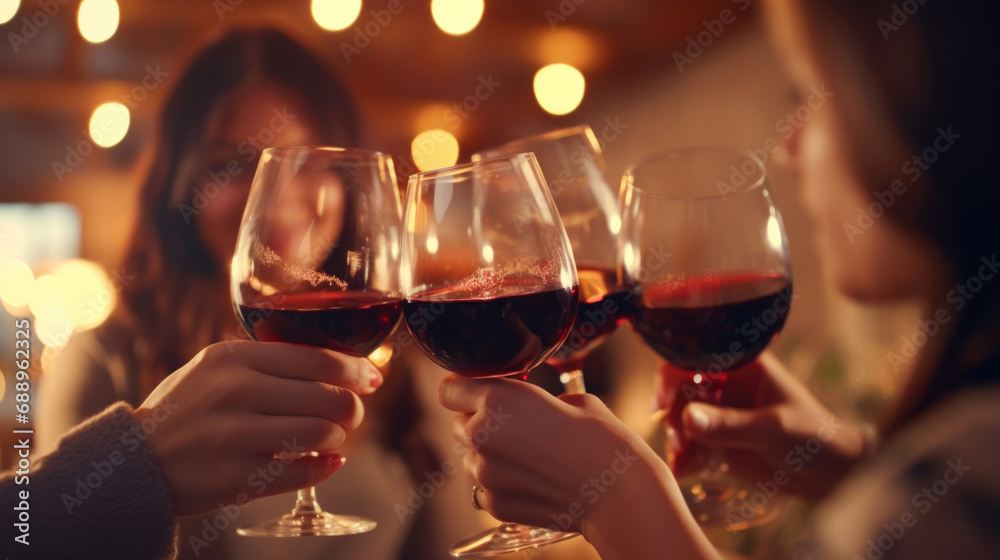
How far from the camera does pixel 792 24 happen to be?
167 centimetres

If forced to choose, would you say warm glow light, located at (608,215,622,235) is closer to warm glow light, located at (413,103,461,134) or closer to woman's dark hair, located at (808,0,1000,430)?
woman's dark hair, located at (808,0,1000,430)

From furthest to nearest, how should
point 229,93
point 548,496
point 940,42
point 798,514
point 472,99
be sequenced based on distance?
point 472,99, point 798,514, point 229,93, point 940,42, point 548,496

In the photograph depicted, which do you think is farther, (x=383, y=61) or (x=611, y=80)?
(x=611, y=80)

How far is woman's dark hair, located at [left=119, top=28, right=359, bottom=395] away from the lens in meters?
1.80

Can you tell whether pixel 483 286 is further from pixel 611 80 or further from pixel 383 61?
pixel 611 80

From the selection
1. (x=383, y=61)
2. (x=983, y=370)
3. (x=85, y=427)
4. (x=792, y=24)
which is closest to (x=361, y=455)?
(x=85, y=427)

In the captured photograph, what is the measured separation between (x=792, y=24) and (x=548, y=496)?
1.47m

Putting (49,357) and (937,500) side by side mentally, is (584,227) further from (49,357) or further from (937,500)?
(49,357)

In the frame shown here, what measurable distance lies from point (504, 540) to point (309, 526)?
8.3 inches

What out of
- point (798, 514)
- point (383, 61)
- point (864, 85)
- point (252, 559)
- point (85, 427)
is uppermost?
point (383, 61)

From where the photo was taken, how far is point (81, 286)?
112 inches

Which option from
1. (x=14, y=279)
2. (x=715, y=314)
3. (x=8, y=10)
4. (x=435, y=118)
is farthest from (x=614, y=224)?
(x=14, y=279)

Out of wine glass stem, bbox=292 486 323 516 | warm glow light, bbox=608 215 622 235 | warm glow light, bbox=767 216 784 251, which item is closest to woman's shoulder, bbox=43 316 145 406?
wine glass stem, bbox=292 486 323 516

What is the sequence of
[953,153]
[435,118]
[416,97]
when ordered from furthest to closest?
[435,118] → [416,97] → [953,153]
